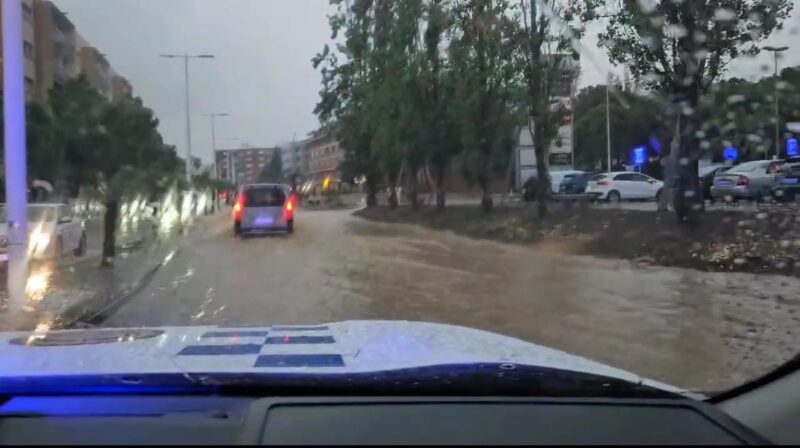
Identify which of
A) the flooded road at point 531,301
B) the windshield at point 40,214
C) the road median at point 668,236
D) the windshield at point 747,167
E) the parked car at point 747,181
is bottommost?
the flooded road at point 531,301

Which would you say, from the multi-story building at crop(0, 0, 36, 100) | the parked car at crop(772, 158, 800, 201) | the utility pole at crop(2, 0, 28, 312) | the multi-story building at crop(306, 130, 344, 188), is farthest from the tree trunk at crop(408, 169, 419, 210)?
the utility pole at crop(2, 0, 28, 312)

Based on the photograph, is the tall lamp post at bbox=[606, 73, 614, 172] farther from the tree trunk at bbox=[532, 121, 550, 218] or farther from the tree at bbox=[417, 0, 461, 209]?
the tree at bbox=[417, 0, 461, 209]

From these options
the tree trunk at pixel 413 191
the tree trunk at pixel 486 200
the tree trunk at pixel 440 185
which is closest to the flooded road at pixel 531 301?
the tree trunk at pixel 486 200

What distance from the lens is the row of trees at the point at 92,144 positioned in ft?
81.7

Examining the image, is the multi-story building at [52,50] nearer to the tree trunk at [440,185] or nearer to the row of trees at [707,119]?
the tree trunk at [440,185]

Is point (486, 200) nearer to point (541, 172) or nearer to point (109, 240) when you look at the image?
point (541, 172)

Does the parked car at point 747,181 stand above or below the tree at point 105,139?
below

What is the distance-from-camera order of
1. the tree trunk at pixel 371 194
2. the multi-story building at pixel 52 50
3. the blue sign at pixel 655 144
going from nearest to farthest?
the blue sign at pixel 655 144, the multi-story building at pixel 52 50, the tree trunk at pixel 371 194

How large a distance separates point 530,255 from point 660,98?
17.9 ft

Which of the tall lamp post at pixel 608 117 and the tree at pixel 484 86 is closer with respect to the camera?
the tall lamp post at pixel 608 117

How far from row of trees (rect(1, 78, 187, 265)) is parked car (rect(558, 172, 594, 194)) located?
37.3 feet

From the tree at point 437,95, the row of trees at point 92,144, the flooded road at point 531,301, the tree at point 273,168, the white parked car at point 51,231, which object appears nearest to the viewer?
the flooded road at point 531,301

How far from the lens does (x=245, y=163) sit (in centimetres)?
7350

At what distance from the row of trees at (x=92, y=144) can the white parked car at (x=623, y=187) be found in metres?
11.9
